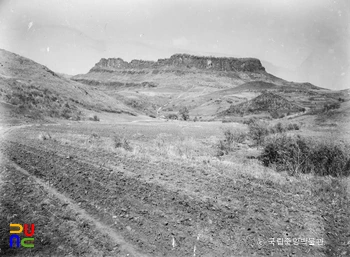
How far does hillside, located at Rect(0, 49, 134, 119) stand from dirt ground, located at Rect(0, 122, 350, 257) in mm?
20376

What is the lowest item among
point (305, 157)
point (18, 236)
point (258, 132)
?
point (18, 236)

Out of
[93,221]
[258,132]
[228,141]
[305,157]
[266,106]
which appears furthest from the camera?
[266,106]

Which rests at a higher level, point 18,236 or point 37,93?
point 37,93

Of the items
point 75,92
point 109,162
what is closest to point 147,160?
point 109,162

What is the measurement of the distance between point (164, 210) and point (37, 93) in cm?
3324

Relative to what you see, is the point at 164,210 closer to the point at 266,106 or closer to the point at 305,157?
the point at 305,157

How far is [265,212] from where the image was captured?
5410mm

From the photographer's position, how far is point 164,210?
539 centimetres

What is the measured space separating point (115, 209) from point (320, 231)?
4368 mm

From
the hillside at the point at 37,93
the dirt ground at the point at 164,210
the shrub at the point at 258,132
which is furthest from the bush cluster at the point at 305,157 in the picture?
the hillside at the point at 37,93

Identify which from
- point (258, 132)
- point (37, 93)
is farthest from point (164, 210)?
point (37, 93)

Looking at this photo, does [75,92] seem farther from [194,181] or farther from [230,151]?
[194,181]

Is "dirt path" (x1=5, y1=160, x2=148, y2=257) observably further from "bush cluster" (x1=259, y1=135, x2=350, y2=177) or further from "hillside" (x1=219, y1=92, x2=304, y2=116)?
"hillside" (x1=219, y1=92, x2=304, y2=116)

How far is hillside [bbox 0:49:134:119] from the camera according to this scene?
86.4ft
